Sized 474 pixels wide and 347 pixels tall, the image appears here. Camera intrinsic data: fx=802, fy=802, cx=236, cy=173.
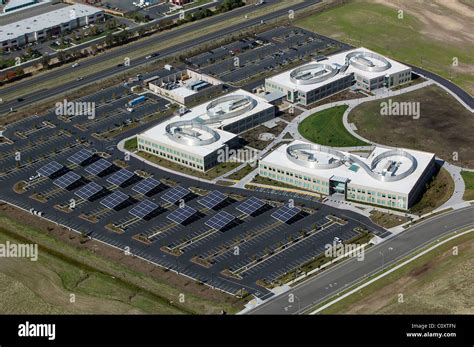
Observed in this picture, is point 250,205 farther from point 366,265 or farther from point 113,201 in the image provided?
point 366,265

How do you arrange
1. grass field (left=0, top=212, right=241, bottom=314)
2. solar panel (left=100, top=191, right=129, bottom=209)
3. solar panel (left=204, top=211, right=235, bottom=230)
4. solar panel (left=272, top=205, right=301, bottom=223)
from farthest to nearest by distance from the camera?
solar panel (left=100, top=191, right=129, bottom=209)
solar panel (left=272, top=205, right=301, bottom=223)
solar panel (left=204, top=211, right=235, bottom=230)
grass field (left=0, top=212, right=241, bottom=314)

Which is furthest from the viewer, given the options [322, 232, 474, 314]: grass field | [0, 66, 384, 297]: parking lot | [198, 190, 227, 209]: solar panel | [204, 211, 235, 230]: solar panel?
[198, 190, 227, 209]: solar panel

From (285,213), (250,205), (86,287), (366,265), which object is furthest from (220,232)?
(366,265)

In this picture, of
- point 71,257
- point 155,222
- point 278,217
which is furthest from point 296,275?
point 71,257

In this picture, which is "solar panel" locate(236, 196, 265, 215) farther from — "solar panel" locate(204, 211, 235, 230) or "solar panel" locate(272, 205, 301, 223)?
"solar panel" locate(204, 211, 235, 230)

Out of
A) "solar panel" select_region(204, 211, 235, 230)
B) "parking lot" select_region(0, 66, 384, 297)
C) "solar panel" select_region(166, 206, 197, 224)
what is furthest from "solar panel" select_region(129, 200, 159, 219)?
"solar panel" select_region(204, 211, 235, 230)

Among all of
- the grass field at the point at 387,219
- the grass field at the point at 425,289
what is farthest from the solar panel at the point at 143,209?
the grass field at the point at 425,289

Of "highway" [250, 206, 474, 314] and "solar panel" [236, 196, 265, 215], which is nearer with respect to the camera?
"highway" [250, 206, 474, 314]
